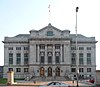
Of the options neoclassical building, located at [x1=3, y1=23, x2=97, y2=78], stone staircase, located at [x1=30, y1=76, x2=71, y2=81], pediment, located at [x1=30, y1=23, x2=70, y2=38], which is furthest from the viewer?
pediment, located at [x1=30, y1=23, x2=70, y2=38]

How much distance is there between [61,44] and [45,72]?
35.2 feet

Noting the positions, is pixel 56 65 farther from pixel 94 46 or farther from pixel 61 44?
pixel 94 46

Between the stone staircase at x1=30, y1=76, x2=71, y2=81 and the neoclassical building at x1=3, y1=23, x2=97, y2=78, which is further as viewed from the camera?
the neoclassical building at x1=3, y1=23, x2=97, y2=78

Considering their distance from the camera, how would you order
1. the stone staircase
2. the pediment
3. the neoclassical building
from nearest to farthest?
the stone staircase, the neoclassical building, the pediment

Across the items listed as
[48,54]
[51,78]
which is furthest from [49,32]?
[51,78]

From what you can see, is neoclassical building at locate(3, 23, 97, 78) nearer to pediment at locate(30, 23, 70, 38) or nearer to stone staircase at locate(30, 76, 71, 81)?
pediment at locate(30, 23, 70, 38)

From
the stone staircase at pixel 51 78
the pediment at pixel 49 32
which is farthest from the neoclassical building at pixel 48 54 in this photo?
the stone staircase at pixel 51 78

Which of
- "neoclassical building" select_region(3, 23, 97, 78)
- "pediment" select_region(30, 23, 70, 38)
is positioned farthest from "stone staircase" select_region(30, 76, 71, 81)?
"pediment" select_region(30, 23, 70, 38)

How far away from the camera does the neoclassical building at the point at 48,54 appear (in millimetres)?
100812

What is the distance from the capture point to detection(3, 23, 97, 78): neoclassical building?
101m

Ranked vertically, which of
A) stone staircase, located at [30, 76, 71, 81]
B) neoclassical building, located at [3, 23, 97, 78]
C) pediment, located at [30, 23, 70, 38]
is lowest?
stone staircase, located at [30, 76, 71, 81]

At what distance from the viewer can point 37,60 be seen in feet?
331

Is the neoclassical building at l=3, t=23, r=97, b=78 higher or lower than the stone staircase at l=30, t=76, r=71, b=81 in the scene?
higher

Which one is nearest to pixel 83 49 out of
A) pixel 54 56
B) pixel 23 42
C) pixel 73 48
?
pixel 73 48
